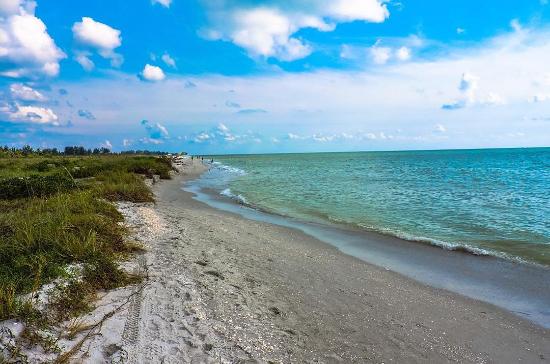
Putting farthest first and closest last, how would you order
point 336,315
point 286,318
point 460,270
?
A: 1. point 460,270
2. point 336,315
3. point 286,318

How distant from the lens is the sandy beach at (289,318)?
4.78 meters

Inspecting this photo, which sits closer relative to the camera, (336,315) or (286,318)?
(286,318)

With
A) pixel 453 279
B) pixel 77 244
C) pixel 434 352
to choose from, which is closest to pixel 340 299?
pixel 434 352

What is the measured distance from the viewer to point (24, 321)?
436 centimetres

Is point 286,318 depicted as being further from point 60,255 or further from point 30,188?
point 30,188

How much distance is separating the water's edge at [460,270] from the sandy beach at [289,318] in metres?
0.61

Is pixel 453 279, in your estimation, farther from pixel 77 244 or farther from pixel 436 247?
pixel 77 244

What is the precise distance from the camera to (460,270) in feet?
31.6

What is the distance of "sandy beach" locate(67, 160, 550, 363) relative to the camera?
478 cm

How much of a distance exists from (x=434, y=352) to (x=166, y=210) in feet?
41.0

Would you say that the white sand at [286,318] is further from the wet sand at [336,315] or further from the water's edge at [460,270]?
the water's edge at [460,270]

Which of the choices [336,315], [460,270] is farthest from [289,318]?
[460,270]

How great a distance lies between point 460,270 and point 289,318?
602 centimetres

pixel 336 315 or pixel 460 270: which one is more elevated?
pixel 336 315
